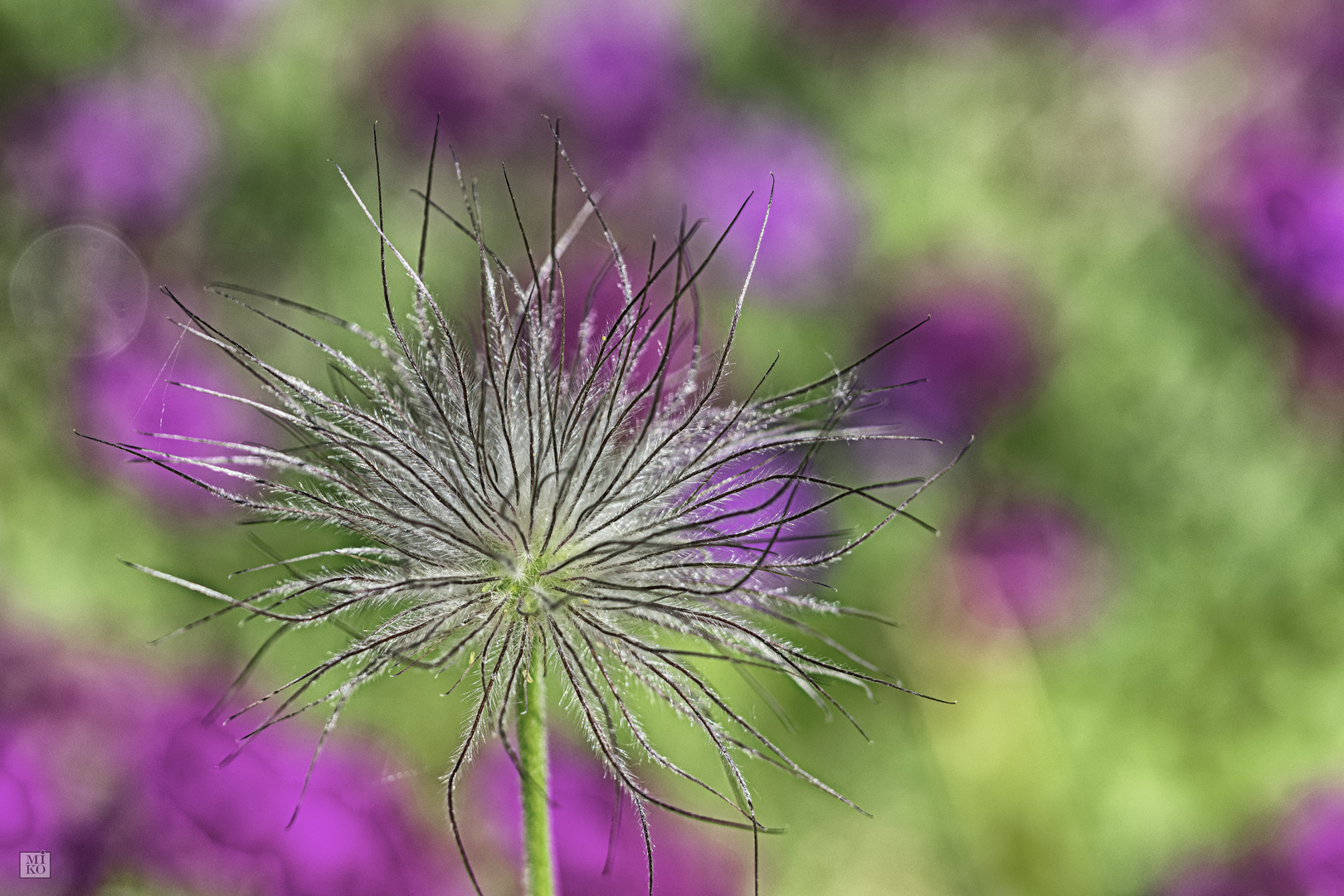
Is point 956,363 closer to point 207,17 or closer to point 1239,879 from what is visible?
point 1239,879

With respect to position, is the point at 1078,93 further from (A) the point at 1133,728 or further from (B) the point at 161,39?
(B) the point at 161,39

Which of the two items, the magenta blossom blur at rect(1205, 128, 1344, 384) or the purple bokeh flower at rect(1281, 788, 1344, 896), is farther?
the magenta blossom blur at rect(1205, 128, 1344, 384)

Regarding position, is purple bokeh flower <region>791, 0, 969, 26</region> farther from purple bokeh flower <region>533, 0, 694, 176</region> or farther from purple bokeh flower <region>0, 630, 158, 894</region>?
purple bokeh flower <region>0, 630, 158, 894</region>

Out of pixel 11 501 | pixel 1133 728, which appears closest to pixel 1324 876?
pixel 1133 728

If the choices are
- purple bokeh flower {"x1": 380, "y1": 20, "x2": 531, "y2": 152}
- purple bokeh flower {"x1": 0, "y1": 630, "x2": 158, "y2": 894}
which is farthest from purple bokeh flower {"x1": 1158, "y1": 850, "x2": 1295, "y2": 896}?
purple bokeh flower {"x1": 380, "y1": 20, "x2": 531, "y2": 152}

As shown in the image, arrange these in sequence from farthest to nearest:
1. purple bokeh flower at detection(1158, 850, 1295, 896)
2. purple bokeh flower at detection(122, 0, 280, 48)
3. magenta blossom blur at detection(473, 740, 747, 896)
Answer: purple bokeh flower at detection(122, 0, 280, 48), purple bokeh flower at detection(1158, 850, 1295, 896), magenta blossom blur at detection(473, 740, 747, 896)
